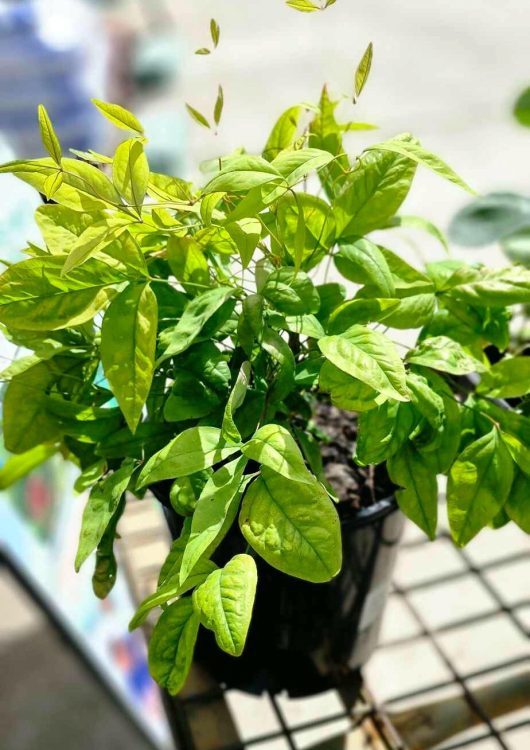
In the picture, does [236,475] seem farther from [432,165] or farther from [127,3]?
[127,3]

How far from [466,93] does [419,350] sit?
2500 mm

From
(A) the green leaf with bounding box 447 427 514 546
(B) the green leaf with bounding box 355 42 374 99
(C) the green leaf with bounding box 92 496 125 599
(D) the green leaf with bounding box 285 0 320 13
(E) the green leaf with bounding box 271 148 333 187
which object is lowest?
(A) the green leaf with bounding box 447 427 514 546

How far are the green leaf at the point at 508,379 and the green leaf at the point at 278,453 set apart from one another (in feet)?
0.49

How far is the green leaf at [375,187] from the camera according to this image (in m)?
0.40

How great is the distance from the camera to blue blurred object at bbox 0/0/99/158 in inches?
43.6

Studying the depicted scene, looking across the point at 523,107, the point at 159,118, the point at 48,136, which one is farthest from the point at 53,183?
the point at 159,118

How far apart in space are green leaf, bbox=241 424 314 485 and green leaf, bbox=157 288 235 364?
0.18ft

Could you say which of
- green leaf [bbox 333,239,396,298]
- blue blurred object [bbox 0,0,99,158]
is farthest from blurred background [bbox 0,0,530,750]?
green leaf [bbox 333,239,396,298]

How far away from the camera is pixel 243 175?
309 mm

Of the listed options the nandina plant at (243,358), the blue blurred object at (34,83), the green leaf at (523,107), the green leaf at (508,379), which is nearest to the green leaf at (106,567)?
the nandina plant at (243,358)

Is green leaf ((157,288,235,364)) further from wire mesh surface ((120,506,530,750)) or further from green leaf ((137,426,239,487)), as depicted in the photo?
wire mesh surface ((120,506,530,750))

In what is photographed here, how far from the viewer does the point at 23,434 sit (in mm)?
452

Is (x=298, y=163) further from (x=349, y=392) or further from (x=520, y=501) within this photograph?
(x=520, y=501)

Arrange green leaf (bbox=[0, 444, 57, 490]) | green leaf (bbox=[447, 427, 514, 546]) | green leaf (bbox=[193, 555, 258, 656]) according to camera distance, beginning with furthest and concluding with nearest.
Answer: green leaf (bbox=[0, 444, 57, 490]), green leaf (bbox=[447, 427, 514, 546]), green leaf (bbox=[193, 555, 258, 656])
